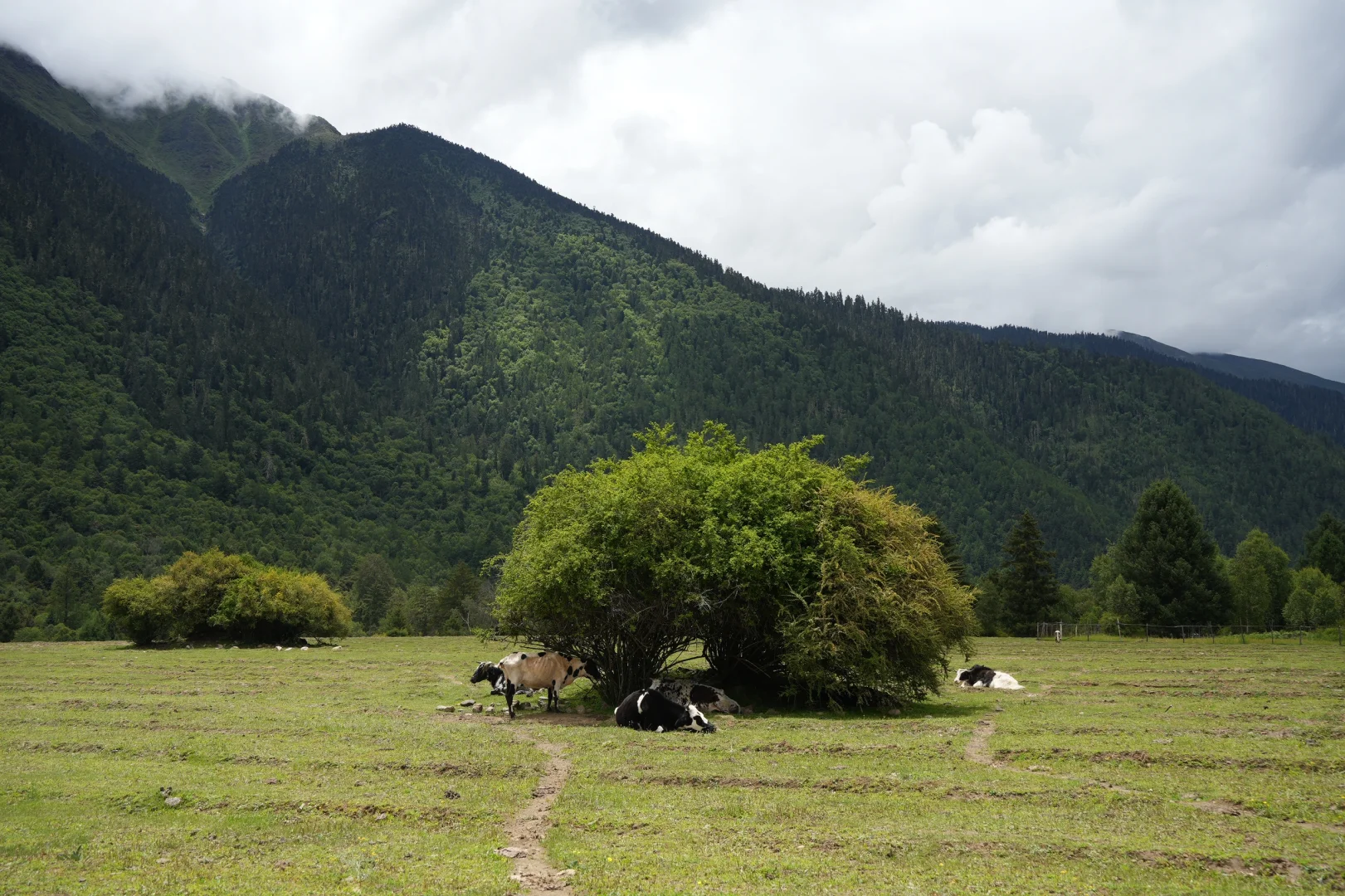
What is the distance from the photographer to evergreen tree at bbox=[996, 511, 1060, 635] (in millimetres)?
92062

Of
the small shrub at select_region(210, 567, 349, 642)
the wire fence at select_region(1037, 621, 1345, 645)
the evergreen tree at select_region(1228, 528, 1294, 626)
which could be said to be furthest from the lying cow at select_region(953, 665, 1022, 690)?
the evergreen tree at select_region(1228, 528, 1294, 626)

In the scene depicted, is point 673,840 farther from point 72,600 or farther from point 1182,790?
point 72,600

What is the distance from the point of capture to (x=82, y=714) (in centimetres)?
2942

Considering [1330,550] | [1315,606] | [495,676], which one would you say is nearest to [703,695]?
[495,676]

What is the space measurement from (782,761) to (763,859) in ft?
25.5

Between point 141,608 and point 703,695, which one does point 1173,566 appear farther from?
point 141,608

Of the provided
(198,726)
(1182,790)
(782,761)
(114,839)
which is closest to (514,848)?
(114,839)

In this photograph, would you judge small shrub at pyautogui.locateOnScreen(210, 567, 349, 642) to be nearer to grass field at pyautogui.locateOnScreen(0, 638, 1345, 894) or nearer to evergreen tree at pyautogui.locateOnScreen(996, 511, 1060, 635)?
grass field at pyautogui.locateOnScreen(0, 638, 1345, 894)

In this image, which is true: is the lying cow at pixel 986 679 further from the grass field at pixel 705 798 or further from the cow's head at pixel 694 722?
the cow's head at pixel 694 722

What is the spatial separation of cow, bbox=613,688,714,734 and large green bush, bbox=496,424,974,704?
3.65 metres

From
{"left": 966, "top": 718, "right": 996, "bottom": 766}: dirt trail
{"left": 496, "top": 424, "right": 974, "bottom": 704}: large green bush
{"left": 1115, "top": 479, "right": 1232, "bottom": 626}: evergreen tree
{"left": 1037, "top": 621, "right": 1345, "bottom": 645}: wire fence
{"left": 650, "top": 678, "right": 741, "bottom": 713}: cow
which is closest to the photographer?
{"left": 966, "top": 718, "right": 996, "bottom": 766}: dirt trail

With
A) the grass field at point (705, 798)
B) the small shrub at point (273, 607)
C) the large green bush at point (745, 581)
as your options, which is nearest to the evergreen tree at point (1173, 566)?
the grass field at point (705, 798)

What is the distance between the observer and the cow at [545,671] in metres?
31.6

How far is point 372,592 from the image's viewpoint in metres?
144
